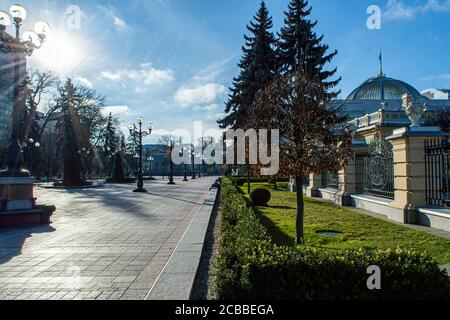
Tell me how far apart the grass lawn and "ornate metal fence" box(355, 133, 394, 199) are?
2148mm

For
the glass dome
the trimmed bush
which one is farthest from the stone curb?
the glass dome

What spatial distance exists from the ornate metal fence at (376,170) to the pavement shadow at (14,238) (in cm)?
1153

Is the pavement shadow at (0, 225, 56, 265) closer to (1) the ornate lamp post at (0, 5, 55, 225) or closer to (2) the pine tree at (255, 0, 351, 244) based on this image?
(1) the ornate lamp post at (0, 5, 55, 225)

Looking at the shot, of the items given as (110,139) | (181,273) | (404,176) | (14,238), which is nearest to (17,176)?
(14,238)

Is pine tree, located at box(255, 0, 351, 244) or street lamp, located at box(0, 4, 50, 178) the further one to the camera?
street lamp, located at box(0, 4, 50, 178)

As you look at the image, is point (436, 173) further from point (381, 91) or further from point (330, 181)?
point (381, 91)

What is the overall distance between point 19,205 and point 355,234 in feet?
32.8

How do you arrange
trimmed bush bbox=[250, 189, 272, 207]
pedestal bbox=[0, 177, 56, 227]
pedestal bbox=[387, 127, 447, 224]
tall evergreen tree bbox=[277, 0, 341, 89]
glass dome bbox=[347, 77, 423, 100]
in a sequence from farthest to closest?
glass dome bbox=[347, 77, 423, 100], tall evergreen tree bbox=[277, 0, 341, 89], trimmed bush bbox=[250, 189, 272, 207], pedestal bbox=[0, 177, 56, 227], pedestal bbox=[387, 127, 447, 224]

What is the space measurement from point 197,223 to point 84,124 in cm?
3785

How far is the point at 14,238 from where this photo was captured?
312 inches

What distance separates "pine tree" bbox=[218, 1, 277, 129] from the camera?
93.6 feet

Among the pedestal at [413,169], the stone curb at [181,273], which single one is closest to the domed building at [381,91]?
the pedestal at [413,169]

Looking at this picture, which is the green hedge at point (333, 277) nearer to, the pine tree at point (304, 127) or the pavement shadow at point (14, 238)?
the pine tree at point (304, 127)

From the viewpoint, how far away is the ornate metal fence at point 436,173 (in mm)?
9148
